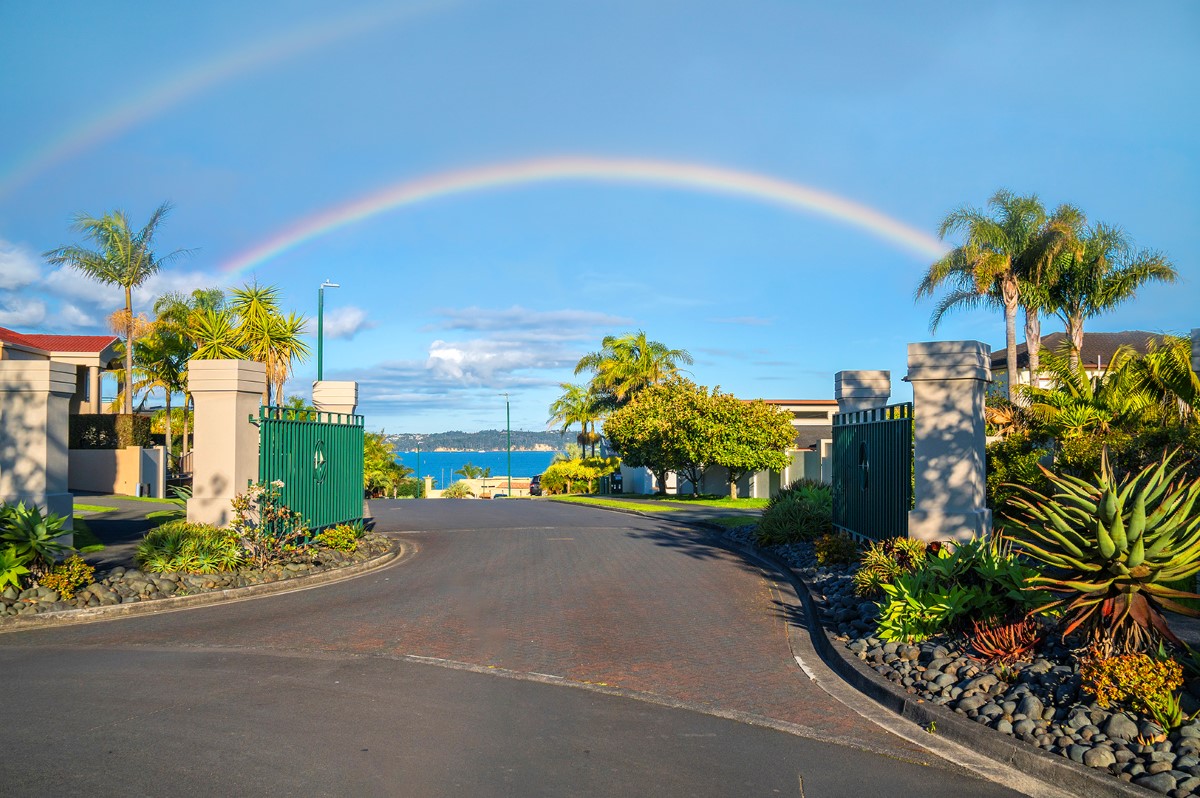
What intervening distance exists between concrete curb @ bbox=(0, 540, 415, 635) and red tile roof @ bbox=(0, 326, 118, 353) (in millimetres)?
32121

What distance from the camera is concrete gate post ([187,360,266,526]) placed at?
15.0m

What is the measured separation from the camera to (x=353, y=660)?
9.35 m

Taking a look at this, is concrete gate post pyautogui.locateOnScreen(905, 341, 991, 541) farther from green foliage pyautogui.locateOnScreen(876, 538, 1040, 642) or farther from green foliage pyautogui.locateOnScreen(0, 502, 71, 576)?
green foliage pyautogui.locateOnScreen(0, 502, 71, 576)

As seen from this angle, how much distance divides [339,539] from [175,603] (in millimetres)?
4591

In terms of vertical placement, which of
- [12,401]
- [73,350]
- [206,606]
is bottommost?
[206,606]

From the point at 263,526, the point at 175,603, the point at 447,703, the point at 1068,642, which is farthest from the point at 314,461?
the point at 1068,642

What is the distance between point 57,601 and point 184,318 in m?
32.6

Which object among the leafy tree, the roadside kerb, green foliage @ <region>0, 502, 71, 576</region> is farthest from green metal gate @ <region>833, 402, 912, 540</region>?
the leafy tree

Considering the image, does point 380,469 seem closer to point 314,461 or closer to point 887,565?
point 314,461

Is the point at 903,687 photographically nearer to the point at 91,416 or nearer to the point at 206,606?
the point at 206,606

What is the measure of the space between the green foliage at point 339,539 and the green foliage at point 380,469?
107ft

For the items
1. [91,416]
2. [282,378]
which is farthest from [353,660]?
[91,416]

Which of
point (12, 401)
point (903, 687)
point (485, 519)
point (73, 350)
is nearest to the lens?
point (903, 687)

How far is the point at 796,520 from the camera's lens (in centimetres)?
1833
